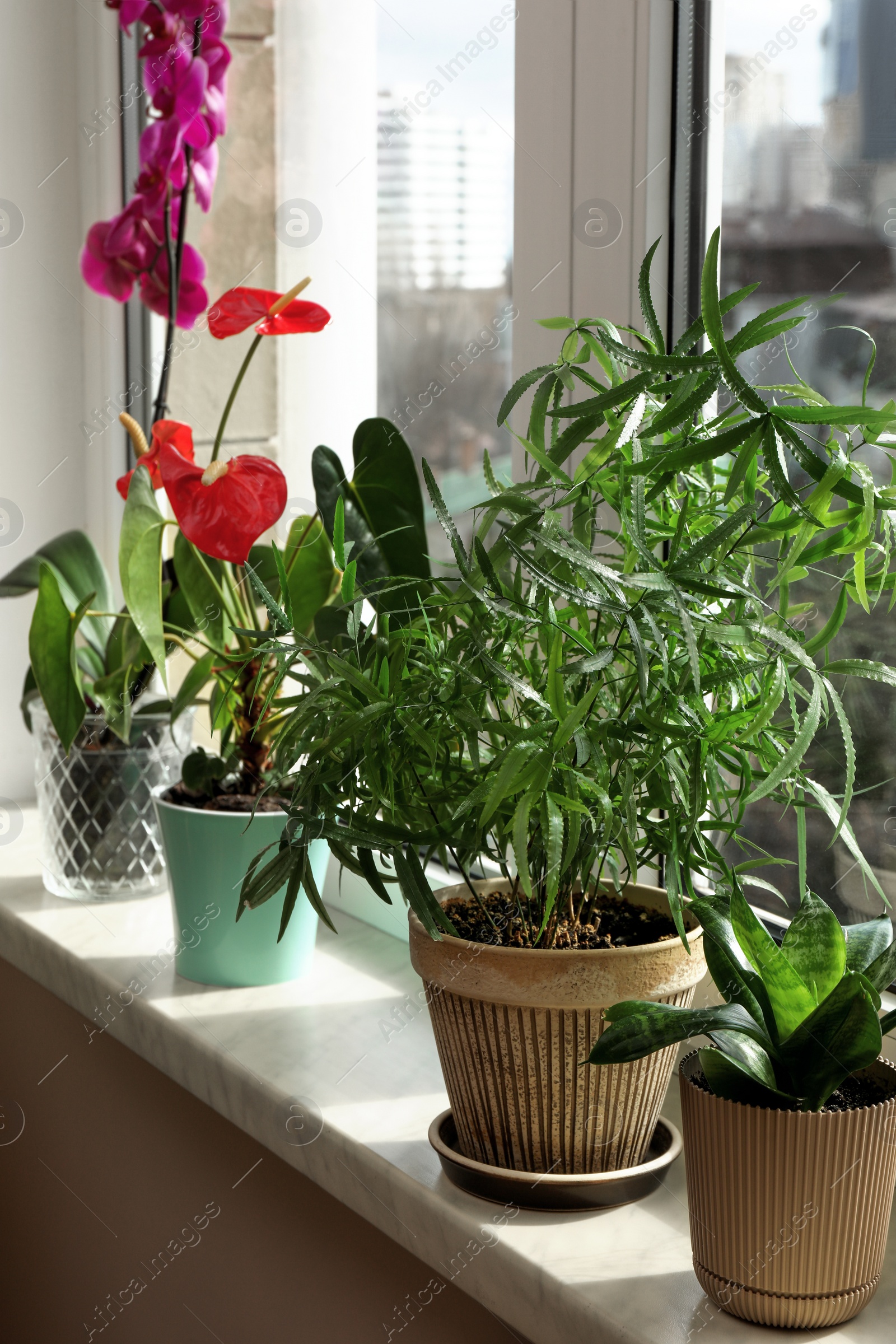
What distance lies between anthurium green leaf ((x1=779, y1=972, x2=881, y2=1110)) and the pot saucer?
15 cm

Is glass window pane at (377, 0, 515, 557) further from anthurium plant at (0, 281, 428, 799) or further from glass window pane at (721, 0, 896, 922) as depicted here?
glass window pane at (721, 0, 896, 922)

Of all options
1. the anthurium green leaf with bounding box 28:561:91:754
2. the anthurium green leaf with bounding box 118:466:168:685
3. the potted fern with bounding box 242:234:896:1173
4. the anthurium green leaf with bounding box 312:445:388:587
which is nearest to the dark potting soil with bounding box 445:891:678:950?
the potted fern with bounding box 242:234:896:1173

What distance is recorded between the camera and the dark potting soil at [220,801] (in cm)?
105

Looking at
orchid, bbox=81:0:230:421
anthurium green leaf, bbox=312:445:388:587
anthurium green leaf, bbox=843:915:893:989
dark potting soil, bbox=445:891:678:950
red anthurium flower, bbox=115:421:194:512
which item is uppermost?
orchid, bbox=81:0:230:421

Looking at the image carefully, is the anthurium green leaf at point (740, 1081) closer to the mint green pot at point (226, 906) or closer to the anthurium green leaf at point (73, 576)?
the mint green pot at point (226, 906)

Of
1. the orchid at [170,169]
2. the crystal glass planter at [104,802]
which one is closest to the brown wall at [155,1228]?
the crystal glass planter at [104,802]

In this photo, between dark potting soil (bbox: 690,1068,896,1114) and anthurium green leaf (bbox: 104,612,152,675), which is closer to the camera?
dark potting soil (bbox: 690,1068,896,1114)

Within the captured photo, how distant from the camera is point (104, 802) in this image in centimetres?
127

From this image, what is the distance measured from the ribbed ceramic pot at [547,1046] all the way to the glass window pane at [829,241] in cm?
19

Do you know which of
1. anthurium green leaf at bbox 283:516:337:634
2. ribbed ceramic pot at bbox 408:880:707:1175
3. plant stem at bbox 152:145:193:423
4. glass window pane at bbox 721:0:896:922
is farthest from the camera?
plant stem at bbox 152:145:193:423

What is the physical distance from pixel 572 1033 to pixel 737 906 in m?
0.11

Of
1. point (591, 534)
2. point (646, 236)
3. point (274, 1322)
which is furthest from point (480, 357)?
point (274, 1322)

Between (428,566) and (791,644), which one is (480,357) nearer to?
(428,566)

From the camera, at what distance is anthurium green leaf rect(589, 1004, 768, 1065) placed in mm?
587
